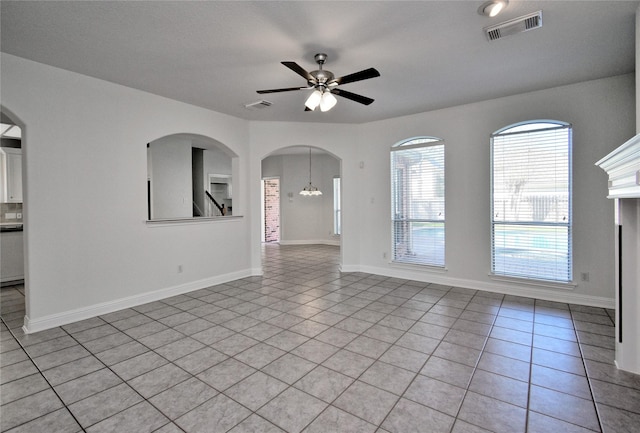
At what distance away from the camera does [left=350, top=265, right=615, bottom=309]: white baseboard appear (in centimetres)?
390

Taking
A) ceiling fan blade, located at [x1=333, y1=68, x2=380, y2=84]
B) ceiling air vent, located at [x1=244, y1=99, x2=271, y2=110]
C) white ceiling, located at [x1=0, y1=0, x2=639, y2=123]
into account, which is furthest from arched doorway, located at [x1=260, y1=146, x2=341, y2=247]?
ceiling fan blade, located at [x1=333, y1=68, x2=380, y2=84]

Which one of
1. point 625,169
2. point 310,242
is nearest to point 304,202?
point 310,242

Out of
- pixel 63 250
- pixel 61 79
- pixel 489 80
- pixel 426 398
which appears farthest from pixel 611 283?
pixel 61 79

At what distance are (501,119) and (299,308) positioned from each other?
380 centimetres

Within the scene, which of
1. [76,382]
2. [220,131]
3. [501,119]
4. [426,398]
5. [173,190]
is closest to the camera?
[426,398]

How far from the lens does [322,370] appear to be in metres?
2.46

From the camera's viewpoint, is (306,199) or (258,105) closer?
(258,105)

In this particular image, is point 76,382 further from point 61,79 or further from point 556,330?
point 556,330

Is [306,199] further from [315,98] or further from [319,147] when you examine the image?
[315,98]

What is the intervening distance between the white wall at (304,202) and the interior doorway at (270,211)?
770 mm

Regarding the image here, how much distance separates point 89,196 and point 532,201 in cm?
555

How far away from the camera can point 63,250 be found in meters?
3.40

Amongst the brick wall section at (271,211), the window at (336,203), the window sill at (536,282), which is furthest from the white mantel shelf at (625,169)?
the brick wall section at (271,211)

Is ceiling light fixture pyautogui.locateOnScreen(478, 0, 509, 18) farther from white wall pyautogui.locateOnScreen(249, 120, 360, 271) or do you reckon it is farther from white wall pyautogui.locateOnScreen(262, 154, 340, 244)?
white wall pyautogui.locateOnScreen(262, 154, 340, 244)
